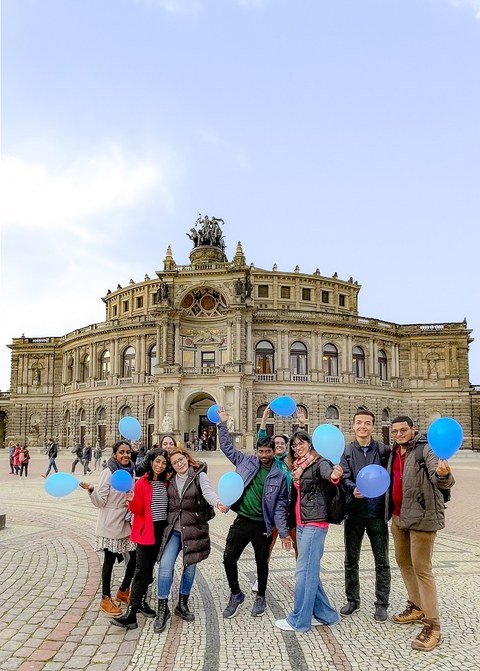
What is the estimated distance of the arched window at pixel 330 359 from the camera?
167 feet

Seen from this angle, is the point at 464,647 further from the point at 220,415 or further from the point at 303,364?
the point at 303,364

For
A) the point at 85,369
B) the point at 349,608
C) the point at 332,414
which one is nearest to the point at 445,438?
the point at 349,608

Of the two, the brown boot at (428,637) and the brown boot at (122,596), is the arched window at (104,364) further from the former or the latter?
the brown boot at (428,637)

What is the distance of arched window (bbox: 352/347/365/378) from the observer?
171 feet

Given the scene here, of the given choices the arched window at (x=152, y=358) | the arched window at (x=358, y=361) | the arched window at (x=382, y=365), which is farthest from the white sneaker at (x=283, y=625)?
the arched window at (x=382, y=365)

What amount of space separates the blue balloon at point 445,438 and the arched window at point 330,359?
45907 mm

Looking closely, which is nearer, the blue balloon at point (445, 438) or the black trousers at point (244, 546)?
the blue balloon at point (445, 438)

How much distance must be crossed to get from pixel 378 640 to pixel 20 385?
198 feet

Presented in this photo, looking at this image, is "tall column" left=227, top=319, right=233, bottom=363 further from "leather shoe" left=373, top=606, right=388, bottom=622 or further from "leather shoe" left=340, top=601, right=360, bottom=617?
"leather shoe" left=373, top=606, right=388, bottom=622

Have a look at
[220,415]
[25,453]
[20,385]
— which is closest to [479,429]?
[25,453]

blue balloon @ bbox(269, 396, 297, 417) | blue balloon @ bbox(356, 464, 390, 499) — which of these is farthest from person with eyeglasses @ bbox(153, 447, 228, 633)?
blue balloon @ bbox(269, 396, 297, 417)

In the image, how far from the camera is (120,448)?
273 inches

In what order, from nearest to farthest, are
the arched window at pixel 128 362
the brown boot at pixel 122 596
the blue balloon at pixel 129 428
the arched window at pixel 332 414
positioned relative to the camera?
the brown boot at pixel 122 596 < the blue balloon at pixel 129 428 < the arched window at pixel 332 414 < the arched window at pixel 128 362

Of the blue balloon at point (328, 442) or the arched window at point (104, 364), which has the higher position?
the arched window at point (104, 364)
